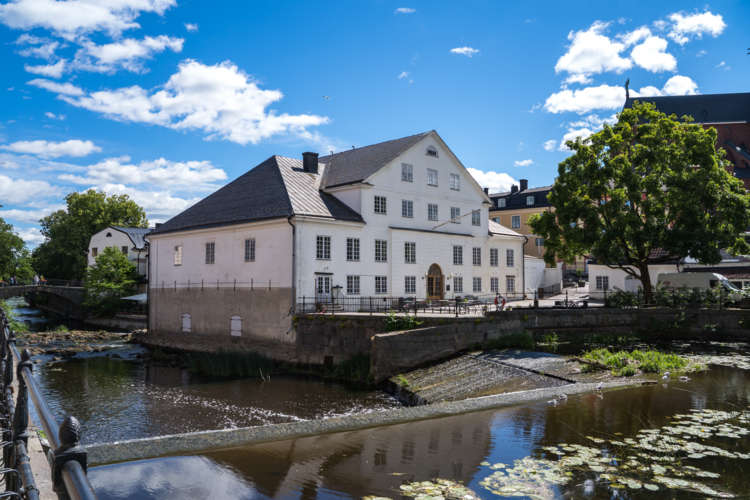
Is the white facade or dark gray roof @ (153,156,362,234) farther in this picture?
dark gray roof @ (153,156,362,234)

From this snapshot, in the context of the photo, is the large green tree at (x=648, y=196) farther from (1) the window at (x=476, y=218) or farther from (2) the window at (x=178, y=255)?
(2) the window at (x=178, y=255)

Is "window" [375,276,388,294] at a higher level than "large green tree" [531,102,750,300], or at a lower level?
lower

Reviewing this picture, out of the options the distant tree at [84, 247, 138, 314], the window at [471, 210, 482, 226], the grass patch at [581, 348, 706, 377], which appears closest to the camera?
the grass patch at [581, 348, 706, 377]

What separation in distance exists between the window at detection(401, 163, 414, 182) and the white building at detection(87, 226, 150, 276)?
3851 cm

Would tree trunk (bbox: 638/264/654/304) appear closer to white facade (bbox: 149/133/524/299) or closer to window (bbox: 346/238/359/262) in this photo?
white facade (bbox: 149/133/524/299)

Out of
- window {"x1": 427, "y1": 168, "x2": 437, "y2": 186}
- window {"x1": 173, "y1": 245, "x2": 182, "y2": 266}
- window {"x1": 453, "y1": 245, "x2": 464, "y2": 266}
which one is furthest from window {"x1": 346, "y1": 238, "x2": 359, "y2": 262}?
window {"x1": 173, "y1": 245, "x2": 182, "y2": 266}

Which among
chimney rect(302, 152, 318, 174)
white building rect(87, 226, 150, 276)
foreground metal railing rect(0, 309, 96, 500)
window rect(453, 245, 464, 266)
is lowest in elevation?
foreground metal railing rect(0, 309, 96, 500)

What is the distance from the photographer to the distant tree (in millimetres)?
54969

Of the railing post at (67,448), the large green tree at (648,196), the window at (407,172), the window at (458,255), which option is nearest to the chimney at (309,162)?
the window at (407,172)

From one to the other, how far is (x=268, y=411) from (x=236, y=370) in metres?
8.76

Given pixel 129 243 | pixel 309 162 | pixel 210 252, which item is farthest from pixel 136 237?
pixel 309 162

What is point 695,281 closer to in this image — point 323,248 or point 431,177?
point 431,177

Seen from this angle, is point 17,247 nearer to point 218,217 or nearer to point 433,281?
point 218,217

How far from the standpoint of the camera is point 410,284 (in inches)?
1452
